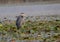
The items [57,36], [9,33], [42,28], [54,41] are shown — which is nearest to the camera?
[54,41]

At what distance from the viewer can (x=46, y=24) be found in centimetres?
772

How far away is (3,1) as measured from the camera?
15.1 metres

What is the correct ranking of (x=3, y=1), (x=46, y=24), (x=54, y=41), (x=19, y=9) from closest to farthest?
(x=54, y=41) → (x=46, y=24) → (x=19, y=9) → (x=3, y=1)

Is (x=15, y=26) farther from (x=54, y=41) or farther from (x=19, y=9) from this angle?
(x=19, y=9)

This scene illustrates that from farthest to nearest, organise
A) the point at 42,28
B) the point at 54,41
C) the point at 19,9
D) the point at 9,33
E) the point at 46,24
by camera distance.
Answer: the point at 19,9 → the point at 46,24 → the point at 42,28 → the point at 9,33 → the point at 54,41

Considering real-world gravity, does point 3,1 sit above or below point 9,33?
below

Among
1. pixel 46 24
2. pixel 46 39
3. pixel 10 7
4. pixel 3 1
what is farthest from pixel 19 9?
pixel 46 39

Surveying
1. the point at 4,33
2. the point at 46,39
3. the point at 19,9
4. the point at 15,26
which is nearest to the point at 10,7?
the point at 19,9

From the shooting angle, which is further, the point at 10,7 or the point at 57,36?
the point at 10,7

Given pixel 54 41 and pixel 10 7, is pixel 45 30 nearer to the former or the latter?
pixel 54 41

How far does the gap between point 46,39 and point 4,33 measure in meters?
1.24

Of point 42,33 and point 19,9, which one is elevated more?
point 42,33

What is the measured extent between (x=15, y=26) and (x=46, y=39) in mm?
1897

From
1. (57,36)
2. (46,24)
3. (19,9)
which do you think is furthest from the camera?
(19,9)
